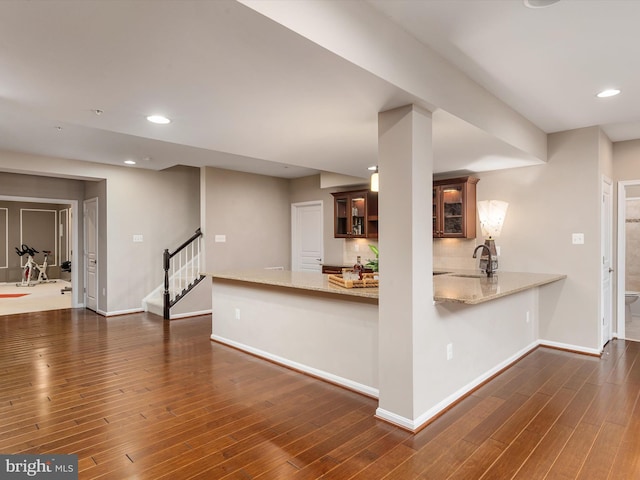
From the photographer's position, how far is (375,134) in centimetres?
328

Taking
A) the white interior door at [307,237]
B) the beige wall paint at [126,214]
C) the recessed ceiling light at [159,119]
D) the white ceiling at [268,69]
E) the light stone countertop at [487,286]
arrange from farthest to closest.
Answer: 1. the white interior door at [307,237]
2. the beige wall paint at [126,214]
3. the recessed ceiling light at [159,119]
4. the light stone countertop at [487,286]
5. the white ceiling at [268,69]

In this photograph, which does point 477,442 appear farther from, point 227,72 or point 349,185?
point 349,185

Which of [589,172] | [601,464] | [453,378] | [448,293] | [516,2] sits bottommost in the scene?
[601,464]

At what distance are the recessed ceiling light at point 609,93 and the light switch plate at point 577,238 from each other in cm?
155

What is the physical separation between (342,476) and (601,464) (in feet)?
4.81

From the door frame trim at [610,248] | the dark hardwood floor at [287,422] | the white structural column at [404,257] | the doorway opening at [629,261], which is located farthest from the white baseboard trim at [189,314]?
the doorway opening at [629,261]

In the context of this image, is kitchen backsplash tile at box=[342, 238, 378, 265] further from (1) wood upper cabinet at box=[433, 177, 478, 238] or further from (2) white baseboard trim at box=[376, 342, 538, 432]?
(2) white baseboard trim at box=[376, 342, 538, 432]

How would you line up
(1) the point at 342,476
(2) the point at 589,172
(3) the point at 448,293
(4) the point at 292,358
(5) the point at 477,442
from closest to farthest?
(1) the point at 342,476, (5) the point at 477,442, (3) the point at 448,293, (4) the point at 292,358, (2) the point at 589,172

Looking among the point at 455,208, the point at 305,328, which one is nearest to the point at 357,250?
the point at 455,208

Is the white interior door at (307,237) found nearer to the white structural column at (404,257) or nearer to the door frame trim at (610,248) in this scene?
the door frame trim at (610,248)

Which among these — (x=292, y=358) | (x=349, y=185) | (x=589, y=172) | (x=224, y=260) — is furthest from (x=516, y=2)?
(x=224, y=260)

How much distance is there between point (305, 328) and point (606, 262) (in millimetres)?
3620

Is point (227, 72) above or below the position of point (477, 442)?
above

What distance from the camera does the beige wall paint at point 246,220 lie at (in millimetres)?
6594
